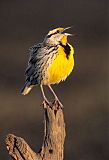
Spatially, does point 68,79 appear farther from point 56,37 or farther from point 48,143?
point 48,143

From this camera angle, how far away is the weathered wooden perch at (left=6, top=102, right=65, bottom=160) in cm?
421

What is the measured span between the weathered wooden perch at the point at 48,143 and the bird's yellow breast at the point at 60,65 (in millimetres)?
664

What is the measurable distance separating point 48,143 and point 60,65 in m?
0.99

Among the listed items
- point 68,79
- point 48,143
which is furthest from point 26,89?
point 68,79

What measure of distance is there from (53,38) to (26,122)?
4.34 metres

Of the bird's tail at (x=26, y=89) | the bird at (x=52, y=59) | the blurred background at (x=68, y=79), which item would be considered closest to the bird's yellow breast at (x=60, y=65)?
the bird at (x=52, y=59)

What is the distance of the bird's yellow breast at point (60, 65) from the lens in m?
5.32

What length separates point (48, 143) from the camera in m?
4.41

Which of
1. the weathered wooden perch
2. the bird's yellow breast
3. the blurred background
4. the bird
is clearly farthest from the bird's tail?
the blurred background

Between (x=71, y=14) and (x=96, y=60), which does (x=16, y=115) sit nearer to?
(x=96, y=60)

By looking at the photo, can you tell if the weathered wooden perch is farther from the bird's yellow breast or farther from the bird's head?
the bird's head

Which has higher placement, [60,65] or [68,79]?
[68,79]

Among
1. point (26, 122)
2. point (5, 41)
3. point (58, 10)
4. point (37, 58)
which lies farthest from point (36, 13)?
point (37, 58)

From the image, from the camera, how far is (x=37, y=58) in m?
5.50
